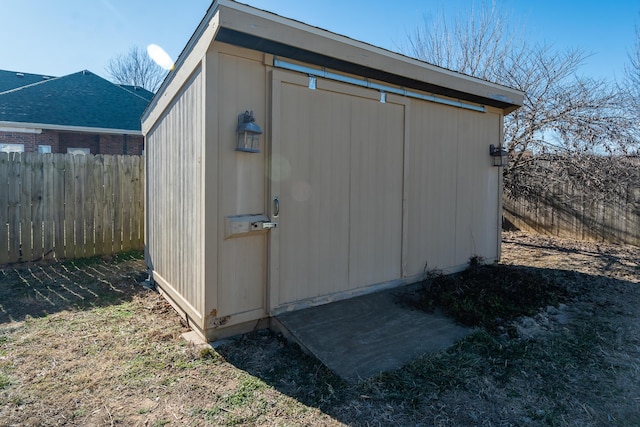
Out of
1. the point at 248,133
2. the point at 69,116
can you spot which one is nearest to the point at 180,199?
the point at 248,133

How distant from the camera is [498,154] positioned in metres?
5.07

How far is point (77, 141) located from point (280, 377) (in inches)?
428

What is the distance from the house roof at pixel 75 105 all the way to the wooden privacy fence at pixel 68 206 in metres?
5.03

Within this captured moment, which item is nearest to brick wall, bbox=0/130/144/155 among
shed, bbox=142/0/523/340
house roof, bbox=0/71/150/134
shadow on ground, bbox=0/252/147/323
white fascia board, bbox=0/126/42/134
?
white fascia board, bbox=0/126/42/134

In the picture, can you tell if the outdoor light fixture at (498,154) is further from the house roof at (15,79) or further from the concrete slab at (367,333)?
the house roof at (15,79)

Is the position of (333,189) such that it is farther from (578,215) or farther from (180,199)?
(578,215)

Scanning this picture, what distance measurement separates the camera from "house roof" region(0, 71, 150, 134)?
31.4 feet

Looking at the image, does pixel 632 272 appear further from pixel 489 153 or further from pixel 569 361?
pixel 569 361

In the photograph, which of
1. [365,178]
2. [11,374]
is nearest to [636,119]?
[365,178]

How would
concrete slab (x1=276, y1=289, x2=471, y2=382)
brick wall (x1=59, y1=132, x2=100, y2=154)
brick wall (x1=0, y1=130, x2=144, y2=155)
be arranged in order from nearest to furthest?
1. concrete slab (x1=276, y1=289, x2=471, y2=382)
2. brick wall (x1=0, y1=130, x2=144, y2=155)
3. brick wall (x1=59, y1=132, x2=100, y2=154)

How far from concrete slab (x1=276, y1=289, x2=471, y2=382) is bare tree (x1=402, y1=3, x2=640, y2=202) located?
5.93m

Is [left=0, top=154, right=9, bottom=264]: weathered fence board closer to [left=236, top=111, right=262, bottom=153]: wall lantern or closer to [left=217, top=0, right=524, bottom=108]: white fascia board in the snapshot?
[left=236, top=111, right=262, bottom=153]: wall lantern

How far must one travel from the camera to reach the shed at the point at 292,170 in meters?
2.80

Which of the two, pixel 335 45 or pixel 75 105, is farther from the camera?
pixel 75 105
